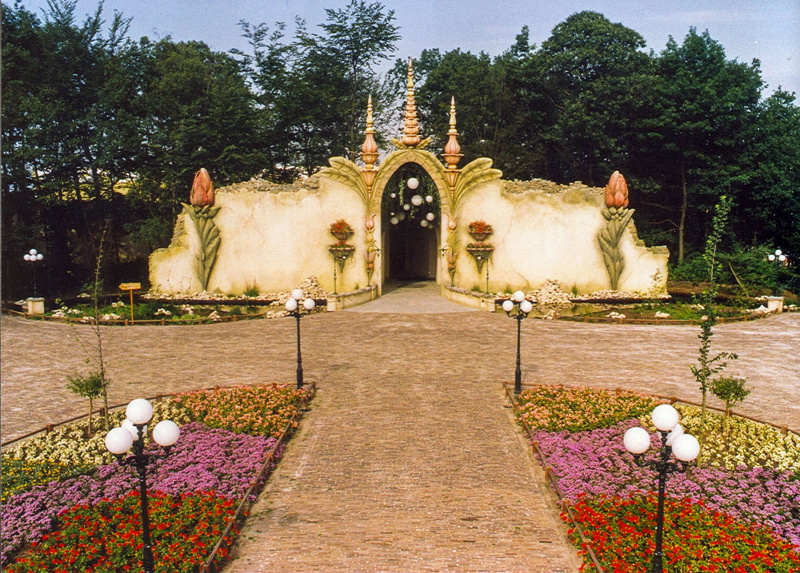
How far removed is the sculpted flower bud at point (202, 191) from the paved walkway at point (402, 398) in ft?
21.0

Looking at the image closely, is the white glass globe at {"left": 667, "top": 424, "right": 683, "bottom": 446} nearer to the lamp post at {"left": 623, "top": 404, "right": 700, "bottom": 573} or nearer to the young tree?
the lamp post at {"left": 623, "top": 404, "right": 700, "bottom": 573}

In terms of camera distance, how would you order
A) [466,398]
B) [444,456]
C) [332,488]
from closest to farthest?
1. [332,488]
2. [444,456]
3. [466,398]

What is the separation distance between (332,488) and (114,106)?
3269 centimetres

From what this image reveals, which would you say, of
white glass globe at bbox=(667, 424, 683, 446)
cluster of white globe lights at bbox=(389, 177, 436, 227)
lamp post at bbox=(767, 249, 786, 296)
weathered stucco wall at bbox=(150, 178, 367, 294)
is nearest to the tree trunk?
lamp post at bbox=(767, 249, 786, 296)

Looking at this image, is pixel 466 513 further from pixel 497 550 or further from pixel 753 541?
pixel 753 541

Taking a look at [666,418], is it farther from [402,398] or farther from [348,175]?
[348,175]

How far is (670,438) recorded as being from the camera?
26.2 ft

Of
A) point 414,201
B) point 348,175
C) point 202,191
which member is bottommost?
point 414,201

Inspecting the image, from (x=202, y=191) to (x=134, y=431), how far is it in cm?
2012

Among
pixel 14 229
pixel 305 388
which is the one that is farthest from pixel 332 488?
pixel 14 229

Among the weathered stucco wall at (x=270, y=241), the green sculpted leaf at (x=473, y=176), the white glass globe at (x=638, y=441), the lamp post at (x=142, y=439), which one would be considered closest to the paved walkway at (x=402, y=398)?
the lamp post at (x=142, y=439)

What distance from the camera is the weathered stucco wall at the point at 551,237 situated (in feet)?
89.6

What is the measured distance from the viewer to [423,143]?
26.8 m

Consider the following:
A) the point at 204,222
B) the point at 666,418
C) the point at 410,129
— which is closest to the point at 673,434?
the point at 666,418
